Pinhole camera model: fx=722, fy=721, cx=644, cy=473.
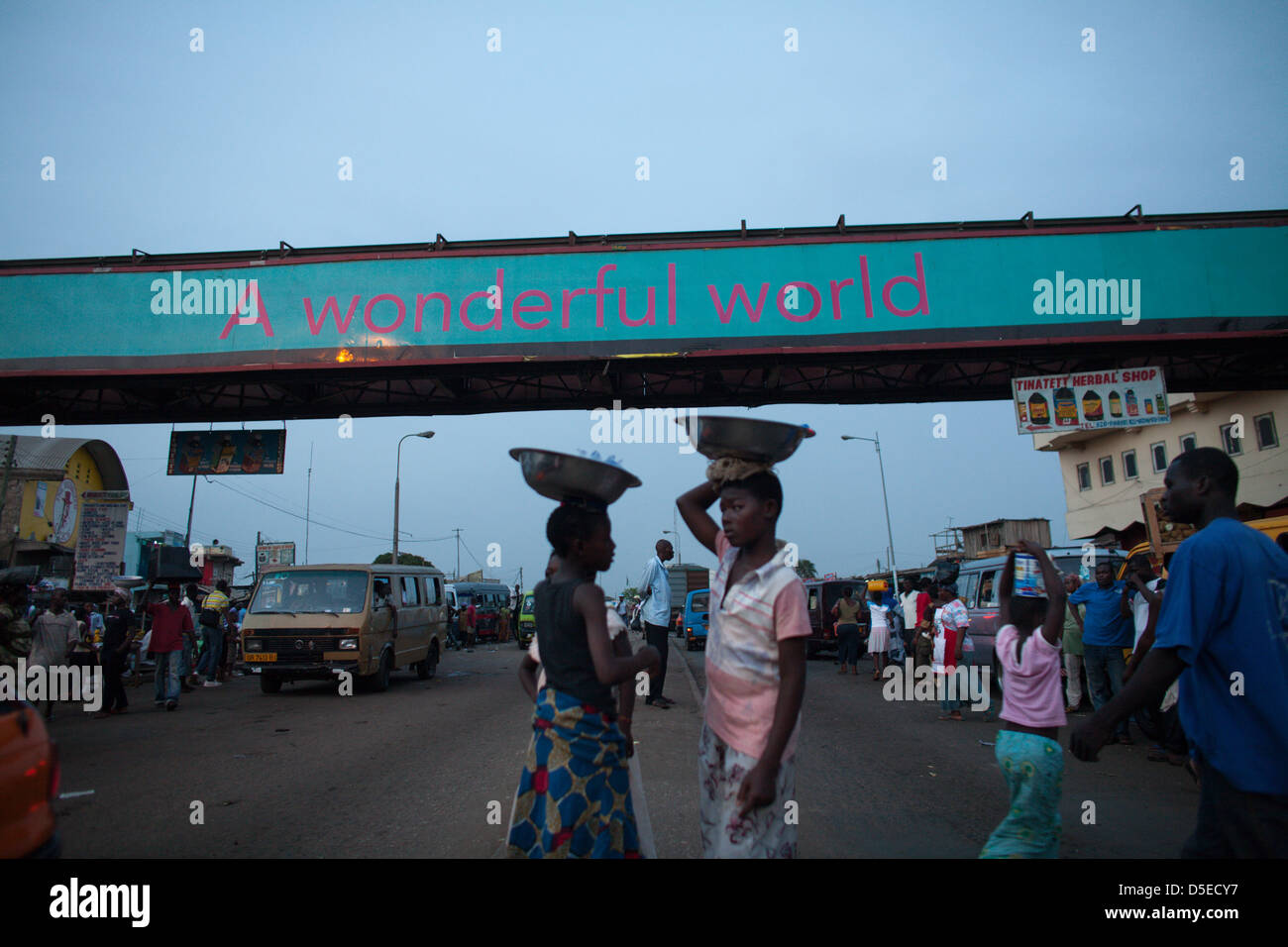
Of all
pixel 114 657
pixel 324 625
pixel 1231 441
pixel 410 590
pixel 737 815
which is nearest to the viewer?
pixel 737 815

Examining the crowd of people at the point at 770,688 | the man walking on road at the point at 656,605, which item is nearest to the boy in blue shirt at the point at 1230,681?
the crowd of people at the point at 770,688

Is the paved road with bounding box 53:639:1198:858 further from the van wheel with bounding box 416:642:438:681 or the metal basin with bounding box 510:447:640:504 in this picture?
the van wheel with bounding box 416:642:438:681

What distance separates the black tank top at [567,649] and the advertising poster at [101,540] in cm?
1611

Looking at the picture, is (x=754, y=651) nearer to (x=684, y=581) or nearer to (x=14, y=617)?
(x=14, y=617)

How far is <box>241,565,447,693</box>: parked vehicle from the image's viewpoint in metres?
11.1

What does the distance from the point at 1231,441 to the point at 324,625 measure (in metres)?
26.7

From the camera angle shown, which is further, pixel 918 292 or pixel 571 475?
pixel 918 292

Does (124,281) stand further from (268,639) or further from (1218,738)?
(1218,738)

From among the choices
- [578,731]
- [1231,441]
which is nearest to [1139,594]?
[578,731]

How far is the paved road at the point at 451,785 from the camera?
13.7 feet

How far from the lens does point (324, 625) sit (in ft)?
36.5
